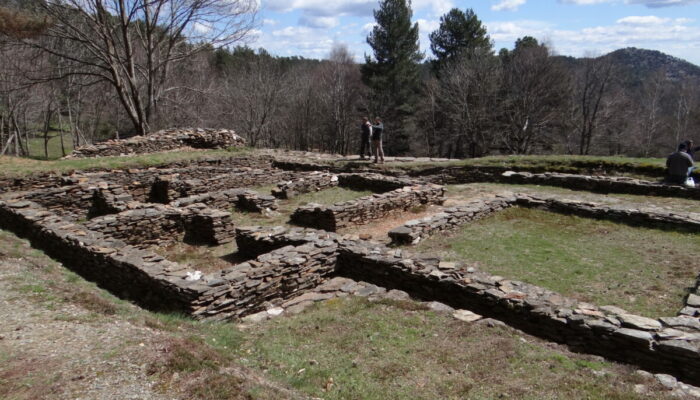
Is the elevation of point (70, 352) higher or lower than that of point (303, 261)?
lower

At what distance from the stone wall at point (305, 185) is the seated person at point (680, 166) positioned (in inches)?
462

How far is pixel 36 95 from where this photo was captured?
118 ft

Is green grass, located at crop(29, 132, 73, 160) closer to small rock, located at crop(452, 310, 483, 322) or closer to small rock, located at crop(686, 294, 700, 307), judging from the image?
small rock, located at crop(452, 310, 483, 322)

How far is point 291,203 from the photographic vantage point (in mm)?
15344

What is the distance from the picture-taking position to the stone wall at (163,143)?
774 inches

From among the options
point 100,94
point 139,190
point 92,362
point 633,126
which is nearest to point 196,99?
point 100,94

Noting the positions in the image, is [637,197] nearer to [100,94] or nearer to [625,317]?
[625,317]

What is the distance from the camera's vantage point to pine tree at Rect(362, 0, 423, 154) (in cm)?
4047

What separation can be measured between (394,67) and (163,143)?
26.2m

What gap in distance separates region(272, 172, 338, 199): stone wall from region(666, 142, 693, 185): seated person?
11732mm

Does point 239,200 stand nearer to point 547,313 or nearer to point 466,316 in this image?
point 466,316

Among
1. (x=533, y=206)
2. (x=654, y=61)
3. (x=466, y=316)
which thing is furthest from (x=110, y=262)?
(x=654, y=61)

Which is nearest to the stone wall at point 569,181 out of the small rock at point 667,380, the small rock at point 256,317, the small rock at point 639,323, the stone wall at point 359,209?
the stone wall at point 359,209

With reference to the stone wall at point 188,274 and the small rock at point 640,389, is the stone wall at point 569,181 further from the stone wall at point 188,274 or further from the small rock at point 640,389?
the small rock at point 640,389
